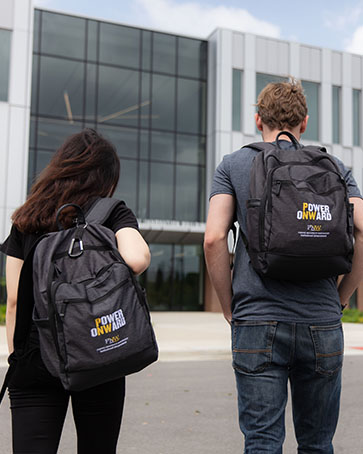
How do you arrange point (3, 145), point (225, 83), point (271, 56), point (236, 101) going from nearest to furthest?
point (3, 145)
point (225, 83)
point (236, 101)
point (271, 56)

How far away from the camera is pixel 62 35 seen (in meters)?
25.1

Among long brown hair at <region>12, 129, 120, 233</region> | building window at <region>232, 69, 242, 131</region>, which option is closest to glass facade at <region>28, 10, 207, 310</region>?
building window at <region>232, 69, 242, 131</region>

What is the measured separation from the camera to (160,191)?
25859mm

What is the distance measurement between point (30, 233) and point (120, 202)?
1.24 ft

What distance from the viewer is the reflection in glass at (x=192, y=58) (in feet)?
87.8

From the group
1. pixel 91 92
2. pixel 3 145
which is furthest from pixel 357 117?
pixel 3 145

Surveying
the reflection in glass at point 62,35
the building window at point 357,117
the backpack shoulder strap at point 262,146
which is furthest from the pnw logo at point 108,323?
the building window at point 357,117

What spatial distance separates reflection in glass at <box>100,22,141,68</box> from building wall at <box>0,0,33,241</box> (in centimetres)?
345

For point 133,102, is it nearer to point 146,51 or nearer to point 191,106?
point 146,51

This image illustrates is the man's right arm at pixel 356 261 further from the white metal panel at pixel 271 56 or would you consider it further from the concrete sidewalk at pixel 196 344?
the white metal panel at pixel 271 56

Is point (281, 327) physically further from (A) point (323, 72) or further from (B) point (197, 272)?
(A) point (323, 72)

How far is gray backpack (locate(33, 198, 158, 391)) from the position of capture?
203 centimetres

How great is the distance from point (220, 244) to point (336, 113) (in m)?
27.7

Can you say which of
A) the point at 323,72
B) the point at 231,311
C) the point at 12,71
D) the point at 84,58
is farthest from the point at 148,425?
the point at 323,72
